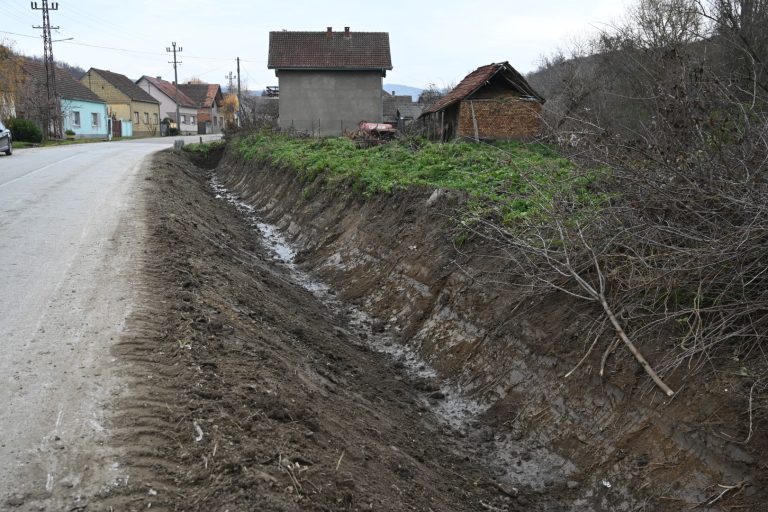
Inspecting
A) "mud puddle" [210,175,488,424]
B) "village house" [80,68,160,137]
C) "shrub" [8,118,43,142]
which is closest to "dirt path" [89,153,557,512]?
"mud puddle" [210,175,488,424]

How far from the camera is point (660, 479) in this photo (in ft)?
15.1

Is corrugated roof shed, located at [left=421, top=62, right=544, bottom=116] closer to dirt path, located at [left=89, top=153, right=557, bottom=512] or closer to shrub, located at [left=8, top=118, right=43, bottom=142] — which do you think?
dirt path, located at [left=89, top=153, right=557, bottom=512]

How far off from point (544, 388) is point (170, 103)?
79.9 m

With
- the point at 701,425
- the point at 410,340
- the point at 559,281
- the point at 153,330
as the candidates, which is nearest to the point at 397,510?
the point at 701,425

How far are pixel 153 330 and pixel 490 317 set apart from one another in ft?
12.5

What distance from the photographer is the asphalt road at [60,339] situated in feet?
11.3

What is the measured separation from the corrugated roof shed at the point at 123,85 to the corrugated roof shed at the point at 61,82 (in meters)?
8.02

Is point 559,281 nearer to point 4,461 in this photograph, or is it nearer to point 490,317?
point 490,317

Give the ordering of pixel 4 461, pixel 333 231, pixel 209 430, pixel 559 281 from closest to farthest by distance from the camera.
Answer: pixel 4 461, pixel 209 430, pixel 559 281, pixel 333 231

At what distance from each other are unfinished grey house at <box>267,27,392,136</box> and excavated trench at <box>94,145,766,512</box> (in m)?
26.9

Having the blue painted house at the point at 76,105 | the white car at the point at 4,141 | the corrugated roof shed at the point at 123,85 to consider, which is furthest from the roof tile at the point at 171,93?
the white car at the point at 4,141

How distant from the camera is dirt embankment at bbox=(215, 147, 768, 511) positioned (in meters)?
4.43

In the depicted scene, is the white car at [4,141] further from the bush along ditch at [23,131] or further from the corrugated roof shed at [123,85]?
the corrugated roof shed at [123,85]

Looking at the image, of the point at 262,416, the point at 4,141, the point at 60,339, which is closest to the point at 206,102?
the point at 4,141
